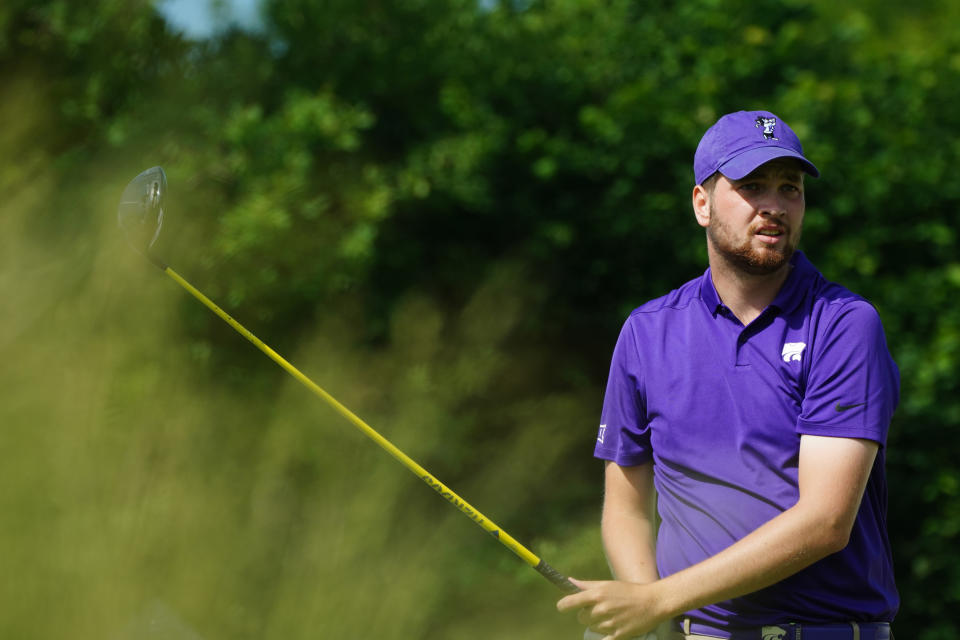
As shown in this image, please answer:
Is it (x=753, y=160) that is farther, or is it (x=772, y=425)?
(x=753, y=160)

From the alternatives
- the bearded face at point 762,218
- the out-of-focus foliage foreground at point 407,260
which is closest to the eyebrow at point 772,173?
the bearded face at point 762,218

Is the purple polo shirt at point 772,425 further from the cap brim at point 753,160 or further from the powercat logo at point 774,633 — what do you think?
the cap brim at point 753,160

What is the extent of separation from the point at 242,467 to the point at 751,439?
2.41 m

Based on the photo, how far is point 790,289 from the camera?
229 cm

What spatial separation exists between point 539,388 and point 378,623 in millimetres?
1972

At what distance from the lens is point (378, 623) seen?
12.5 ft

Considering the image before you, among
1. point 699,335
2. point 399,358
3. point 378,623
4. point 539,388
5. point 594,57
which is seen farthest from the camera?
point 594,57

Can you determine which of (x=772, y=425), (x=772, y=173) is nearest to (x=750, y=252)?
(x=772, y=173)

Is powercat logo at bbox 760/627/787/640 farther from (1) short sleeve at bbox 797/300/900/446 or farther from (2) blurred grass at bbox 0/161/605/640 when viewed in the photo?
(2) blurred grass at bbox 0/161/605/640

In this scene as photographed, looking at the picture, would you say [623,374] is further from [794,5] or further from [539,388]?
[794,5]

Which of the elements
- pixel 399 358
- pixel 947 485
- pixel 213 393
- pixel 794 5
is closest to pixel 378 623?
pixel 213 393

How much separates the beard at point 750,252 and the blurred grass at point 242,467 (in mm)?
1646

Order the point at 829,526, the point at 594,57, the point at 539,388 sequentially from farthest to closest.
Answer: the point at 594,57 → the point at 539,388 → the point at 829,526

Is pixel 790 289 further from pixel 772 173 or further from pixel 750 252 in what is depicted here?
pixel 772 173
